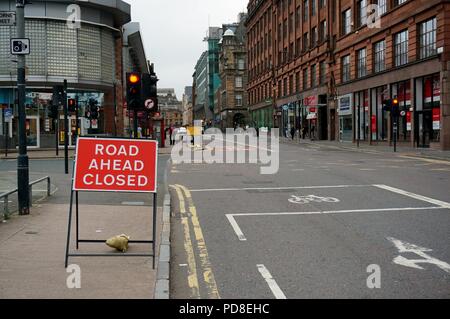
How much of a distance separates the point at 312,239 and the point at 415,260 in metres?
1.97

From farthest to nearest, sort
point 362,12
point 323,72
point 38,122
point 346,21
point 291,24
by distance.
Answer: point 291,24
point 323,72
point 346,21
point 362,12
point 38,122

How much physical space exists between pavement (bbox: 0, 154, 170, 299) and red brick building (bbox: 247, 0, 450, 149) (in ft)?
87.3

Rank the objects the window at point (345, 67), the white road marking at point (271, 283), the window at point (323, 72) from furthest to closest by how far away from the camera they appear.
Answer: the window at point (323, 72) → the window at point (345, 67) → the white road marking at point (271, 283)

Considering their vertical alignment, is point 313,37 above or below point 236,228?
above

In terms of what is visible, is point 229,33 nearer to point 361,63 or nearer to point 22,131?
point 361,63

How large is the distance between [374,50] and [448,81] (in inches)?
508

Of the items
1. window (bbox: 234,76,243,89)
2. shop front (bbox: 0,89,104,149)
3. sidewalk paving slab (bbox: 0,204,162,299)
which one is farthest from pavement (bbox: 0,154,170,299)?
window (bbox: 234,76,243,89)

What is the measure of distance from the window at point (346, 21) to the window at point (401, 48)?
10.4m

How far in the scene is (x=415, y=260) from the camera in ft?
25.5

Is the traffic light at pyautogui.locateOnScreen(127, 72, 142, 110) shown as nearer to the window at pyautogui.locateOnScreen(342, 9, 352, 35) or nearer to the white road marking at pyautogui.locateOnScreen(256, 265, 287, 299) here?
the white road marking at pyautogui.locateOnScreen(256, 265, 287, 299)

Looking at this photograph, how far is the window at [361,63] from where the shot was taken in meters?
47.4

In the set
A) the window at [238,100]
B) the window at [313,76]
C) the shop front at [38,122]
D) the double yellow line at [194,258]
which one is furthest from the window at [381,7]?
the window at [238,100]

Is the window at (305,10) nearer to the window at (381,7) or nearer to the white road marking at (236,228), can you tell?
the window at (381,7)

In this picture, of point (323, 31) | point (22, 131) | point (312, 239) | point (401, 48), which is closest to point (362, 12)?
point (401, 48)
